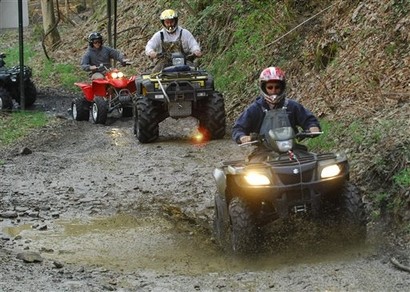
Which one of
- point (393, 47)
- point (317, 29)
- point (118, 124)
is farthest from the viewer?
point (118, 124)

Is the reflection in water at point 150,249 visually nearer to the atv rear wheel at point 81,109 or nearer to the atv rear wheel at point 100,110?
the atv rear wheel at point 100,110

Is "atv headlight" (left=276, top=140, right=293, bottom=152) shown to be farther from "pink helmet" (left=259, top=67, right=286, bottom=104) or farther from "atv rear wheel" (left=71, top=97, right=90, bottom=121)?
"atv rear wheel" (left=71, top=97, right=90, bottom=121)

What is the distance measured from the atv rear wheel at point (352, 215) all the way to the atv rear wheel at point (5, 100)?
13303mm

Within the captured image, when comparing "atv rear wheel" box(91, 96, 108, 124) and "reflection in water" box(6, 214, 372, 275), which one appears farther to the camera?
"atv rear wheel" box(91, 96, 108, 124)

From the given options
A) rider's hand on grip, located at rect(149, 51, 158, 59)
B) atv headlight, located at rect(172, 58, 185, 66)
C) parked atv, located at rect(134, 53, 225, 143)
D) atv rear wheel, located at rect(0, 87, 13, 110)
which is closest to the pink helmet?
parked atv, located at rect(134, 53, 225, 143)

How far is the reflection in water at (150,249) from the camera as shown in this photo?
786 centimetres

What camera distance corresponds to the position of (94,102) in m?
17.9

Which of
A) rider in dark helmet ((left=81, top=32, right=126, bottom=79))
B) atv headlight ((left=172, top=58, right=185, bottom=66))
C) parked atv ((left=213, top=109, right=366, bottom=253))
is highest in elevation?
rider in dark helmet ((left=81, top=32, right=126, bottom=79))

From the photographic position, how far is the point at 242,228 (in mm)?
7793

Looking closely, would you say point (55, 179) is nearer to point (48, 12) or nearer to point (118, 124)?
point (118, 124)

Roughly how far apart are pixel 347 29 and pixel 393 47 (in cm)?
192

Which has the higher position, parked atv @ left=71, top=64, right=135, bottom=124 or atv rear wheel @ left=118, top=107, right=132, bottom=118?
parked atv @ left=71, top=64, right=135, bottom=124

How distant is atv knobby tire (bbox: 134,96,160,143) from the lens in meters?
14.9

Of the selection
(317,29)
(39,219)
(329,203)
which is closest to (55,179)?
(39,219)
